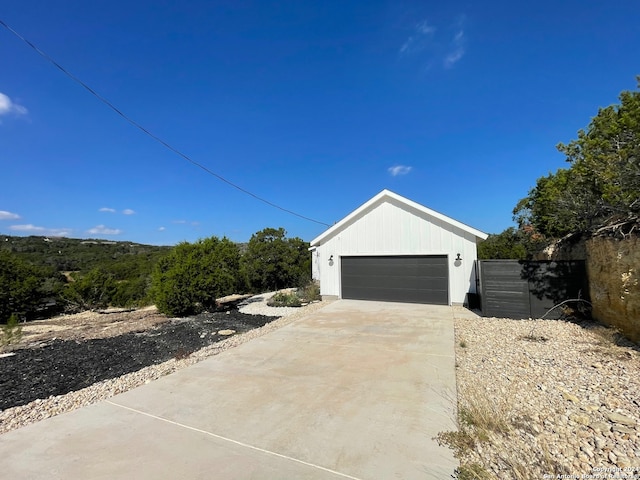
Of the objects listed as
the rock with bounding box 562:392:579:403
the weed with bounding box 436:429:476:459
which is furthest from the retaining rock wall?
the weed with bounding box 436:429:476:459

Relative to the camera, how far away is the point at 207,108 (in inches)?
421

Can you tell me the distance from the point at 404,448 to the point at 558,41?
1085 centimetres

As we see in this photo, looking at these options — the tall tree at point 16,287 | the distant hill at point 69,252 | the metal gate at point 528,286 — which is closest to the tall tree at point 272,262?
the distant hill at point 69,252

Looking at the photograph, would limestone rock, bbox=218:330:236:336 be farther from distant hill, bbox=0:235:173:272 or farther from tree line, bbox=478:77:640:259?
distant hill, bbox=0:235:173:272

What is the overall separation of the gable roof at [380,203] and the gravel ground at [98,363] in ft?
16.1

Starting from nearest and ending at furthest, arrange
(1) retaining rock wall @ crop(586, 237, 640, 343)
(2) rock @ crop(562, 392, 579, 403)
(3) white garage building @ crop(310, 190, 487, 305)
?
(2) rock @ crop(562, 392, 579, 403) < (1) retaining rock wall @ crop(586, 237, 640, 343) < (3) white garage building @ crop(310, 190, 487, 305)

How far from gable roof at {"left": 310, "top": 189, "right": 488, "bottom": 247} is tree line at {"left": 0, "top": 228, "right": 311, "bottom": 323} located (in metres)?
3.89

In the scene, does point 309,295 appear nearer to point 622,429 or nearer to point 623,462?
point 622,429

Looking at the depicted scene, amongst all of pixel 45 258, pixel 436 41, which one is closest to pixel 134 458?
pixel 436 41

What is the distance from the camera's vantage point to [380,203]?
11508 mm

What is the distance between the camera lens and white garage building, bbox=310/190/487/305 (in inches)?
402

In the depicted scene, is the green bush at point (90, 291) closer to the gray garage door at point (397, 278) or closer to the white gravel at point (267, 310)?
the white gravel at point (267, 310)

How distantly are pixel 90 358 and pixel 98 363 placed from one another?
0.40 m

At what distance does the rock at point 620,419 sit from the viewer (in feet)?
9.40
